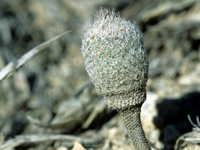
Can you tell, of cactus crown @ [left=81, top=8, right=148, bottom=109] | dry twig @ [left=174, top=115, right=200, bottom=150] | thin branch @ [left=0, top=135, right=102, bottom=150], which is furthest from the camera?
thin branch @ [left=0, top=135, right=102, bottom=150]

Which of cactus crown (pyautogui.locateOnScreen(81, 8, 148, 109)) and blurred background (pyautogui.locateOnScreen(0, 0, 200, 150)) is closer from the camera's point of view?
cactus crown (pyautogui.locateOnScreen(81, 8, 148, 109))

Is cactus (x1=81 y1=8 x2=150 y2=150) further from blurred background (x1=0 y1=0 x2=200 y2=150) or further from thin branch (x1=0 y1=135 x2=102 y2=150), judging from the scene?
thin branch (x1=0 y1=135 x2=102 y2=150)

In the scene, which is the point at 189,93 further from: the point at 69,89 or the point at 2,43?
the point at 2,43

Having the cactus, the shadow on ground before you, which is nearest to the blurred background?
the shadow on ground

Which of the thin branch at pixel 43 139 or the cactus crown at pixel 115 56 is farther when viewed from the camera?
the thin branch at pixel 43 139

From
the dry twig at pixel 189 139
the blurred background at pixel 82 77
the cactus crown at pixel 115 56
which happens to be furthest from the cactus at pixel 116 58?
the blurred background at pixel 82 77

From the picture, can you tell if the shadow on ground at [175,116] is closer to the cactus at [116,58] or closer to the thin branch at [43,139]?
the thin branch at [43,139]

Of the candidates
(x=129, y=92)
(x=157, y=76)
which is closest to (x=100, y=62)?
(x=129, y=92)

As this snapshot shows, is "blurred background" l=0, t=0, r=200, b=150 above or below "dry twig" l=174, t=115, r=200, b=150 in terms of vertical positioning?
above
